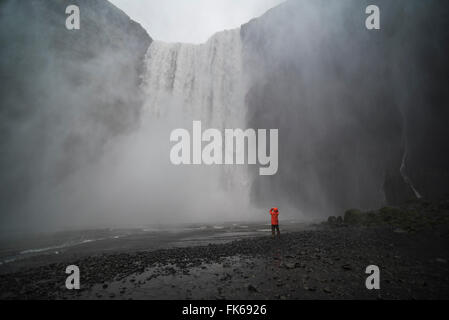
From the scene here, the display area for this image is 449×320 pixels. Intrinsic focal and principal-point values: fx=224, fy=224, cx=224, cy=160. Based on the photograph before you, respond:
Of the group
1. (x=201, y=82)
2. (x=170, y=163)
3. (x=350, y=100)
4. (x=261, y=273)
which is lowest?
(x=261, y=273)

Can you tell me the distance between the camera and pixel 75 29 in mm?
38281

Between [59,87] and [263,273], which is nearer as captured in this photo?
[263,273]

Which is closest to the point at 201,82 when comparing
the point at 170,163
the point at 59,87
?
the point at 170,163

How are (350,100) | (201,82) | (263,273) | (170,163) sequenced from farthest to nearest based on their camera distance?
(170,163), (201,82), (350,100), (263,273)

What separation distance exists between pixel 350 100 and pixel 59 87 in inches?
1718

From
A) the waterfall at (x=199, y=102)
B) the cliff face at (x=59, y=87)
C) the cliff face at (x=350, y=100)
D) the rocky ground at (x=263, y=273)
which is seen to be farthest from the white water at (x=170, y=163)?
the rocky ground at (x=263, y=273)

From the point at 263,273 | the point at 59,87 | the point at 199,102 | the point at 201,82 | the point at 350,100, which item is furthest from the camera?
the point at 201,82

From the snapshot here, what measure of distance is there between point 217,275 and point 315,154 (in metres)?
30.5

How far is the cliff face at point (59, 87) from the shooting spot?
103 ft

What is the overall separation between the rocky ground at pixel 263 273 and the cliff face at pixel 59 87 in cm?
3410

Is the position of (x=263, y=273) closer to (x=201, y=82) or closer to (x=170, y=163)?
(x=170, y=163)

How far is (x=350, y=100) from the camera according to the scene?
29438 millimetres

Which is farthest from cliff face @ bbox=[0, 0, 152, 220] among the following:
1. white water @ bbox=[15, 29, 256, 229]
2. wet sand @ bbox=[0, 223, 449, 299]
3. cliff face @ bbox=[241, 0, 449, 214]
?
wet sand @ bbox=[0, 223, 449, 299]
